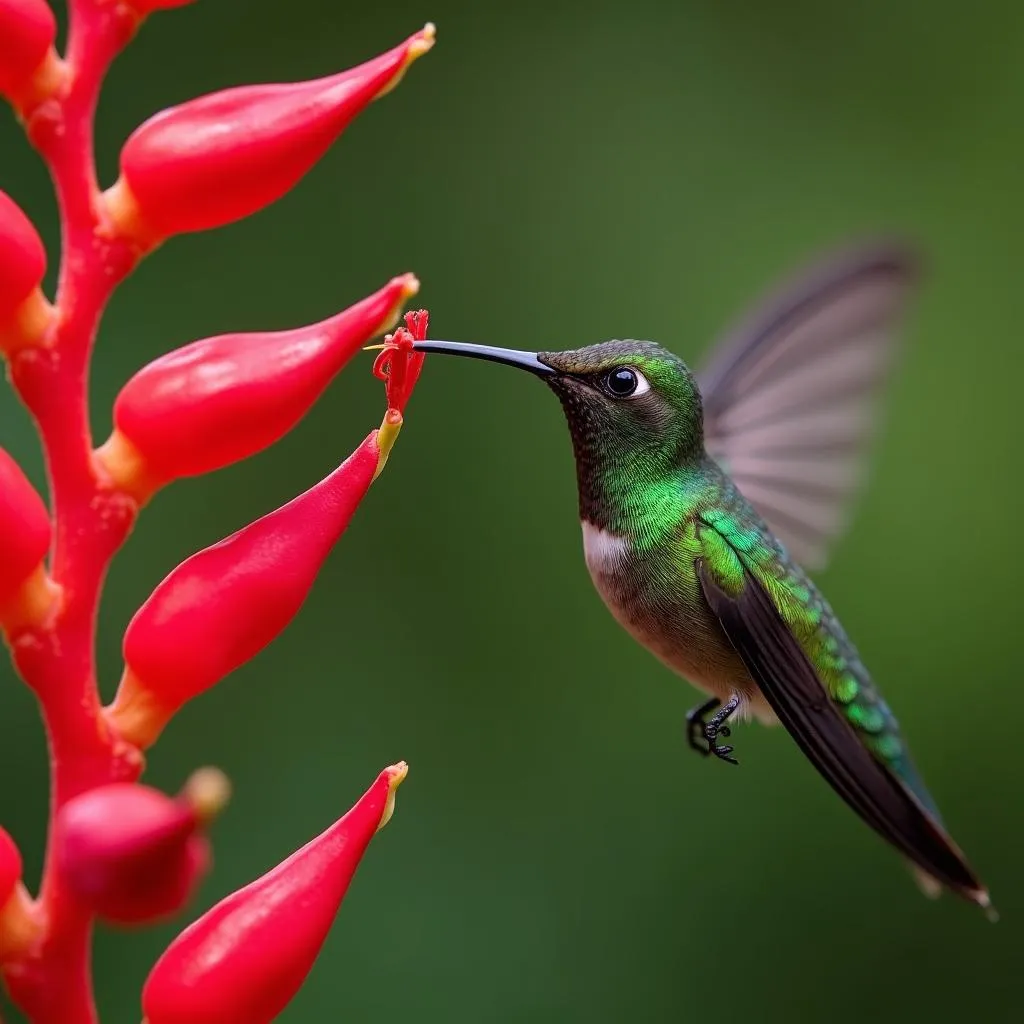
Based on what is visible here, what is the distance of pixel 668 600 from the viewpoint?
5.52ft

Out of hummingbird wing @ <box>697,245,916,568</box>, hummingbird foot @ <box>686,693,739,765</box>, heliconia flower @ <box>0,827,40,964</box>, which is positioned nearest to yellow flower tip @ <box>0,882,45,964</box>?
heliconia flower @ <box>0,827,40,964</box>

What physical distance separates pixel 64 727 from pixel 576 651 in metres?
1.99

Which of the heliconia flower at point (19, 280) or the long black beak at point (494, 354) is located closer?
the heliconia flower at point (19, 280)

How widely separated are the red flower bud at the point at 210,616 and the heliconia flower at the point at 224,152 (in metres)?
0.20

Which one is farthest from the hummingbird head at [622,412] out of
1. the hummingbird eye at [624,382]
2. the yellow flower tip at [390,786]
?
the yellow flower tip at [390,786]

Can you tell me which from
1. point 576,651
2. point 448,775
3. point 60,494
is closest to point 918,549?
point 576,651

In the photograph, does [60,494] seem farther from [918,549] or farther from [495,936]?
[918,549]

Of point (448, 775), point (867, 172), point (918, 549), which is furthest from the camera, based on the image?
point (867, 172)

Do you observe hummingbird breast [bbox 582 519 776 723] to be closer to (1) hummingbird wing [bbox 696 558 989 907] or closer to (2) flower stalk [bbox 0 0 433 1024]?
(1) hummingbird wing [bbox 696 558 989 907]

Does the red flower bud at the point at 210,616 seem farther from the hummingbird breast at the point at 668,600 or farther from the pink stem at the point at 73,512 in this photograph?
the hummingbird breast at the point at 668,600

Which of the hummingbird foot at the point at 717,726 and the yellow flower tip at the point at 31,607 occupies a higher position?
the yellow flower tip at the point at 31,607

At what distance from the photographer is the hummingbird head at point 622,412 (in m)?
1.63

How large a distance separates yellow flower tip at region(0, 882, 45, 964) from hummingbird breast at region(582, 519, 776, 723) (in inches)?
34.3

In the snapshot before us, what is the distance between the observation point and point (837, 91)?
320cm
